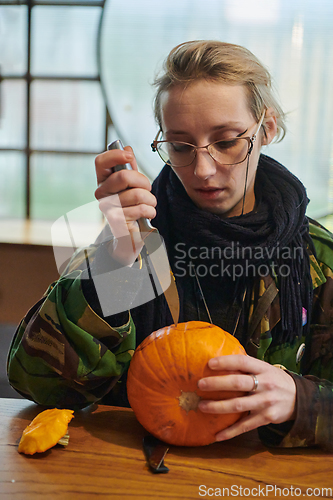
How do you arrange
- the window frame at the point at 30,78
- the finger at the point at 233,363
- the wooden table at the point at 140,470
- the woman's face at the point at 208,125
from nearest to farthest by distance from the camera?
the wooden table at the point at 140,470
the finger at the point at 233,363
the woman's face at the point at 208,125
the window frame at the point at 30,78

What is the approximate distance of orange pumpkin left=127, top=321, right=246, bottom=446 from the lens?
0.71 m

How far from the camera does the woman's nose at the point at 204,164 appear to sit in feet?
3.33

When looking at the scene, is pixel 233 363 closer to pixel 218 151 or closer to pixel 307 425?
pixel 307 425

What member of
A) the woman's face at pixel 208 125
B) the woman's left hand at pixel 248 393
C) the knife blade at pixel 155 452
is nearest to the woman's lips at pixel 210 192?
the woman's face at pixel 208 125

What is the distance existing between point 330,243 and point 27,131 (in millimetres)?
2814

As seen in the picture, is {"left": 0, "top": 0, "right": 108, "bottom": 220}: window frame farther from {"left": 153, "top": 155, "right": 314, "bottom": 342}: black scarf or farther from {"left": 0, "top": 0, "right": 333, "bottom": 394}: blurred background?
{"left": 153, "top": 155, "right": 314, "bottom": 342}: black scarf

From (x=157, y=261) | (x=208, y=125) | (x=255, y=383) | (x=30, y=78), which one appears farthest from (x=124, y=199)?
(x=30, y=78)

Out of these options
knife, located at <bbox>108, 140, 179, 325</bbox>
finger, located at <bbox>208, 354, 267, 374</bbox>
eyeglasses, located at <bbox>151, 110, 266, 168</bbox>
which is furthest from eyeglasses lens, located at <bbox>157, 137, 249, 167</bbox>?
finger, located at <bbox>208, 354, 267, 374</bbox>

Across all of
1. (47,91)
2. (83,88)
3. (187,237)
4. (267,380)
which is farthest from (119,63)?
(267,380)

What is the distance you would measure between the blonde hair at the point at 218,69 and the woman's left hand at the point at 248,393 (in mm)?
691

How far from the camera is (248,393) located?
71 cm

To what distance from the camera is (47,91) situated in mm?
3307

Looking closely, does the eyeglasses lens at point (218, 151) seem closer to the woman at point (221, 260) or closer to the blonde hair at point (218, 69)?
the woman at point (221, 260)

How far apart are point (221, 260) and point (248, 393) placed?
49cm
